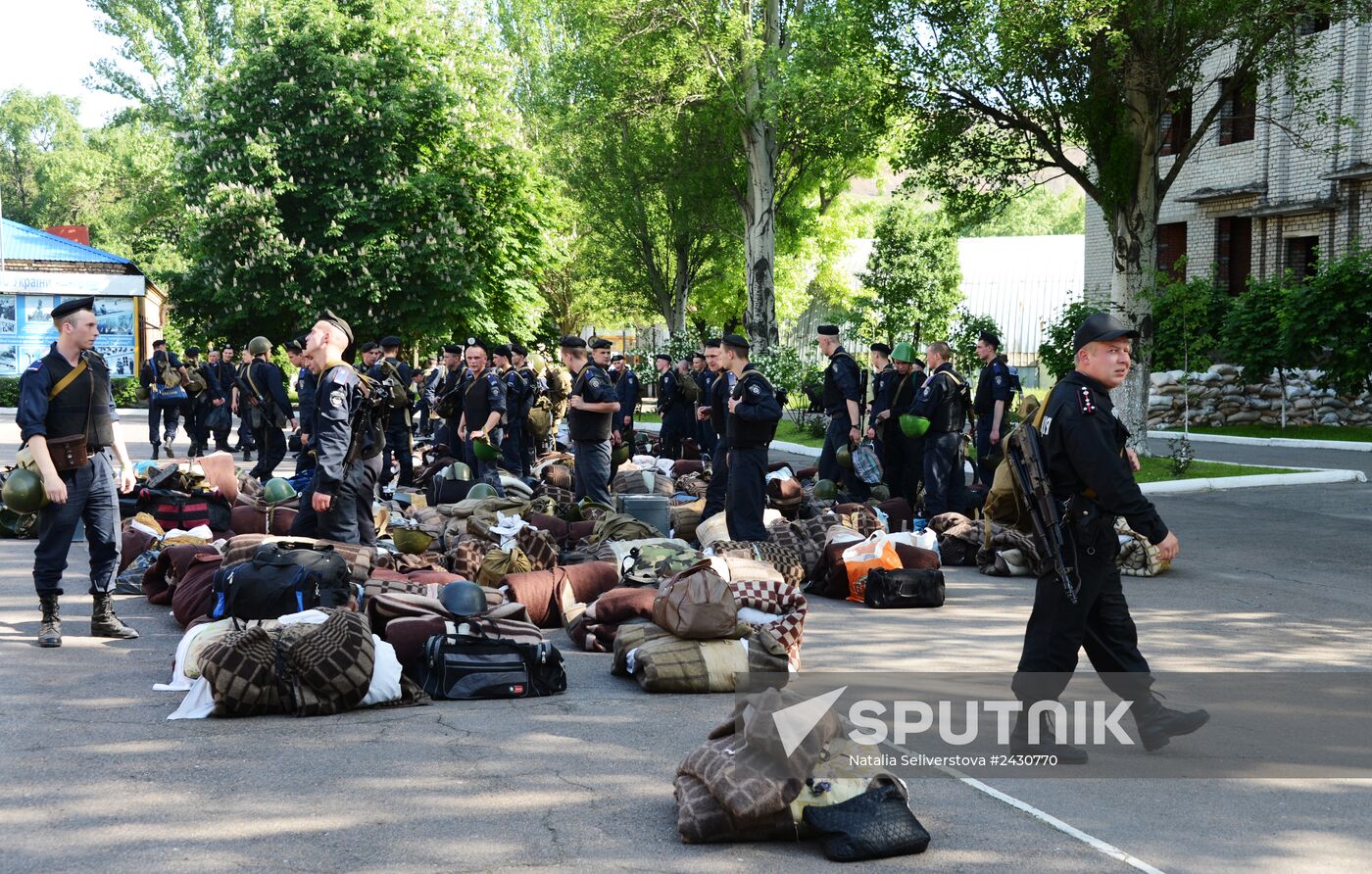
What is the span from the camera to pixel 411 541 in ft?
34.5

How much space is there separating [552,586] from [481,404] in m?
6.79

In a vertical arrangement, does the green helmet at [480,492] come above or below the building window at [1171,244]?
below

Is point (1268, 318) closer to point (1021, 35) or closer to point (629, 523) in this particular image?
point (1021, 35)

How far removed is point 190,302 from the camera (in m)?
32.6

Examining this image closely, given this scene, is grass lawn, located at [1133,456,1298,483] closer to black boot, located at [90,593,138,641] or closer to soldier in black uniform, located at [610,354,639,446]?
soldier in black uniform, located at [610,354,639,446]

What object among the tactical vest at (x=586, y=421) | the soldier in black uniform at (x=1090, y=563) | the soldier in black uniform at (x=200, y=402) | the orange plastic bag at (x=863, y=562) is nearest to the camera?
the soldier in black uniform at (x=1090, y=563)

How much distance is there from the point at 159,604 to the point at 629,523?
3.67 metres

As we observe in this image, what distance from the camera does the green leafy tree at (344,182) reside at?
30.8 m

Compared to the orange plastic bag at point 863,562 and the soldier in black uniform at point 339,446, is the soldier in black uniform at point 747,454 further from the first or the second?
the soldier in black uniform at point 339,446

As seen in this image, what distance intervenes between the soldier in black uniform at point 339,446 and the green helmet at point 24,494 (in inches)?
60.9

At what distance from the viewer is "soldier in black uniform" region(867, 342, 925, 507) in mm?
14547

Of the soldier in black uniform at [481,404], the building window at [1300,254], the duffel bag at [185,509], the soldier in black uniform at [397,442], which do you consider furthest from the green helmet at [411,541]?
the building window at [1300,254]

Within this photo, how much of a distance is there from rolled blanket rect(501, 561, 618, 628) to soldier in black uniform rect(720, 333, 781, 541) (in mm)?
1903

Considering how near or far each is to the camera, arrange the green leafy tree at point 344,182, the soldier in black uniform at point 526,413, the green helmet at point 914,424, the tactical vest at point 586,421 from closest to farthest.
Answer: the tactical vest at point 586,421 → the green helmet at point 914,424 → the soldier in black uniform at point 526,413 → the green leafy tree at point 344,182
